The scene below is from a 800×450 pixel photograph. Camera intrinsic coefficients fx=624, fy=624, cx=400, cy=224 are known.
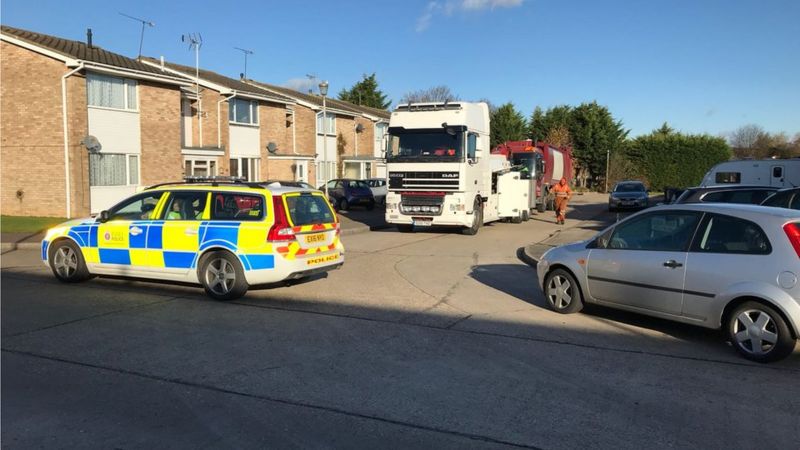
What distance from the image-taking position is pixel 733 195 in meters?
13.0

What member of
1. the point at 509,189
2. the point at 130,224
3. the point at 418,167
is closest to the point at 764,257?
the point at 130,224

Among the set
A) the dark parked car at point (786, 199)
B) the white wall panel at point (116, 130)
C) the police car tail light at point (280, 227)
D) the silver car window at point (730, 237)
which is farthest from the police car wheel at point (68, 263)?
the white wall panel at point (116, 130)

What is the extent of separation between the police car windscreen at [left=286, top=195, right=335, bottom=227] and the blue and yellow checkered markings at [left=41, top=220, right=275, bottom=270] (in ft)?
1.83

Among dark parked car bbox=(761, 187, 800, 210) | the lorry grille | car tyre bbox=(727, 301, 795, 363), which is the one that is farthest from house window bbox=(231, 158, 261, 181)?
car tyre bbox=(727, 301, 795, 363)

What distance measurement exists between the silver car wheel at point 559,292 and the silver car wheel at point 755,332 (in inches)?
85.5

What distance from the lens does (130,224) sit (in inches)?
365

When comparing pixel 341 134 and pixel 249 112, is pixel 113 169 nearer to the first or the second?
pixel 249 112

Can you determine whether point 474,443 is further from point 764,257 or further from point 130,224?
point 130,224


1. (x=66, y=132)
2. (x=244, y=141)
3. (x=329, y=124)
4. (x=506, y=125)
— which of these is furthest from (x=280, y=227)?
Result: (x=506, y=125)

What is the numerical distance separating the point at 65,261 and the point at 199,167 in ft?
62.9

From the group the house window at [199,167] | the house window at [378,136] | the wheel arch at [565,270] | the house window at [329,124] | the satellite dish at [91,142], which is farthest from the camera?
the house window at [378,136]

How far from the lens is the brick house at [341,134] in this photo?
38875 millimetres

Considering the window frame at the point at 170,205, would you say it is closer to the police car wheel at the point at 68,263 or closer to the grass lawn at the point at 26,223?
the police car wheel at the point at 68,263

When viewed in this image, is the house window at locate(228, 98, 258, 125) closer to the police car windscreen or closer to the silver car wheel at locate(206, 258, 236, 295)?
the police car windscreen
